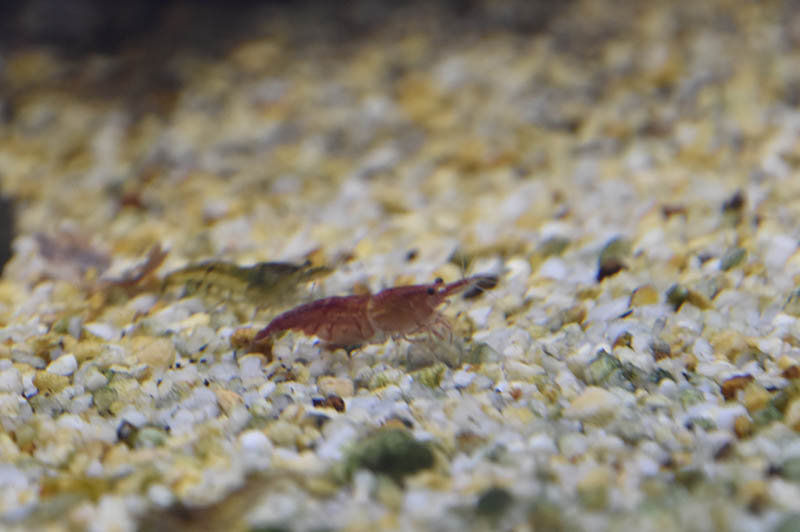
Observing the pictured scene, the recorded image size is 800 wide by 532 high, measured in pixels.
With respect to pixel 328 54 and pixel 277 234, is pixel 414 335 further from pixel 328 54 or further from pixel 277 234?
pixel 328 54

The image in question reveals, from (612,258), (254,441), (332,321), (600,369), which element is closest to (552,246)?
(612,258)

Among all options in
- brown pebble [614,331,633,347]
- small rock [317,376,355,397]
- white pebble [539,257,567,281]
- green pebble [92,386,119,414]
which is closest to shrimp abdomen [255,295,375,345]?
small rock [317,376,355,397]

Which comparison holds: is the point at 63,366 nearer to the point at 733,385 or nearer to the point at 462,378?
the point at 462,378

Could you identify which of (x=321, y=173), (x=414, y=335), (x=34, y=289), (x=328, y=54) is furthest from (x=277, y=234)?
(x=328, y=54)

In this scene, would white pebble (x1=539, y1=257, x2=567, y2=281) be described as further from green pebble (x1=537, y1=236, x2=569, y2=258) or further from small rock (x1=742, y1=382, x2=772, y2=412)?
small rock (x1=742, y1=382, x2=772, y2=412)

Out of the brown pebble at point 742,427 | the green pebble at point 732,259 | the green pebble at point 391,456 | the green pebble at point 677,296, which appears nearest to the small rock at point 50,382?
the green pebble at point 391,456
